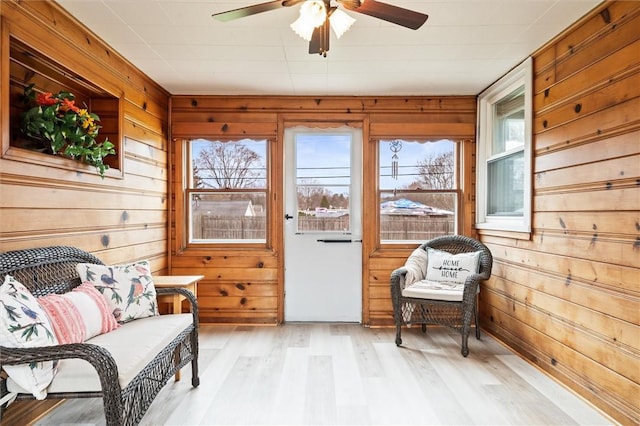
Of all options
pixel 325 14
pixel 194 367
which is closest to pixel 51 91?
pixel 325 14

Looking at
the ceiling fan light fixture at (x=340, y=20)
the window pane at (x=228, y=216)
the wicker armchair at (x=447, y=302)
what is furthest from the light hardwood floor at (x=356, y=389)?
the ceiling fan light fixture at (x=340, y=20)

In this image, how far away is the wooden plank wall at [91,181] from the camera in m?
2.05

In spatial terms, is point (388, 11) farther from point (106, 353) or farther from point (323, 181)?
point (323, 181)

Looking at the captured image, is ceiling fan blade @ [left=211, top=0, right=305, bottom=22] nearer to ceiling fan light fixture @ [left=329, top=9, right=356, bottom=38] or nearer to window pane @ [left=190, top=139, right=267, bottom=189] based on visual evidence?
ceiling fan light fixture @ [left=329, top=9, right=356, bottom=38]

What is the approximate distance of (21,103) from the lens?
7.18ft

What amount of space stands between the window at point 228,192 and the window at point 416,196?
52.2 inches

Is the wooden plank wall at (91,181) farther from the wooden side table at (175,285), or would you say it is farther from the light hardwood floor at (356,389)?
the light hardwood floor at (356,389)

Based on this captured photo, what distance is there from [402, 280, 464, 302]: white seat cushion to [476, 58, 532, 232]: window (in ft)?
2.32

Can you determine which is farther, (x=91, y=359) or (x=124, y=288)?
(x=124, y=288)

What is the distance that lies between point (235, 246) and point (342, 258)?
1.15 m

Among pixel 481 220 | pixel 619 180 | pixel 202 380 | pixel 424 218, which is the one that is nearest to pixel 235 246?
pixel 202 380

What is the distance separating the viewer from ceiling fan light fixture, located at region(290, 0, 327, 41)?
6.13 ft

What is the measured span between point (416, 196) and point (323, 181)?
101 centimetres

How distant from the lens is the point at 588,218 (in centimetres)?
240
